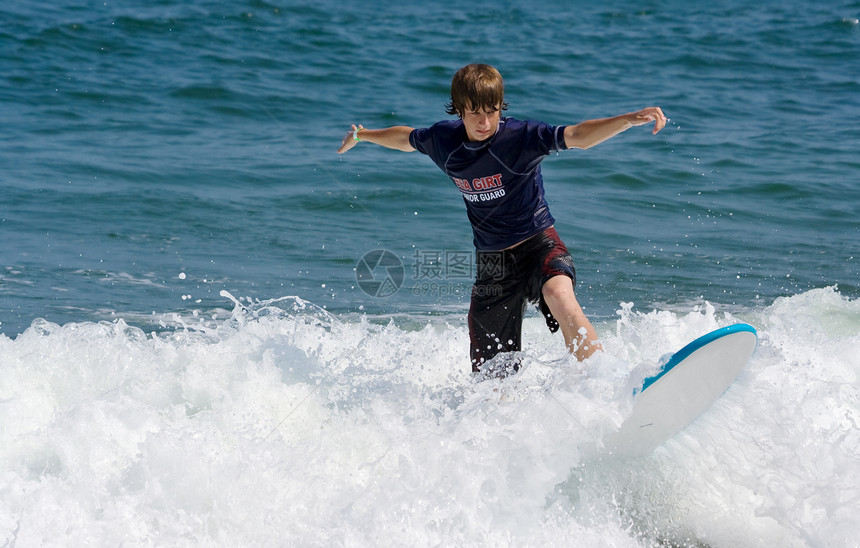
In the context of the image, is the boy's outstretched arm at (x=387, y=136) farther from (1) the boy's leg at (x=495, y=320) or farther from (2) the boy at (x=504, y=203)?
(1) the boy's leg at (x=495, y=320)

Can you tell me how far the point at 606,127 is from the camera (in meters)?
3.93

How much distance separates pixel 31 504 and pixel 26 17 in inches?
664

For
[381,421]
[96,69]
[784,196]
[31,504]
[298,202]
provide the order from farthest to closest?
[96,69]
[784,196]
[298,202]
[381,421]
[31,504]

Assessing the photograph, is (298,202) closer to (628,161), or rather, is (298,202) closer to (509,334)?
(628,161)

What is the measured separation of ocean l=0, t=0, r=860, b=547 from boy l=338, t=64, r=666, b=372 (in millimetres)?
293

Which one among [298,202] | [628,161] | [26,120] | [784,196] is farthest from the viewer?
[26,120]

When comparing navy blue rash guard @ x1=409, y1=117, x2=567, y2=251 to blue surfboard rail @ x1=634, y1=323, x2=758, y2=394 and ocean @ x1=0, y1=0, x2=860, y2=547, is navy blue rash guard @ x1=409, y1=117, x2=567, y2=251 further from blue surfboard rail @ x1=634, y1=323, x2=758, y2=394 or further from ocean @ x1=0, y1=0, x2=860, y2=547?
blue surfboard rail @ x1=634, y1=323, x2=758, y2=394

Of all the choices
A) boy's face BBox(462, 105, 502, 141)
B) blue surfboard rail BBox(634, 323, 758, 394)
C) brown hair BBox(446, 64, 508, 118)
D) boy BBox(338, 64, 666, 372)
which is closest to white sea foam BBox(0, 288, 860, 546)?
blue surfboard rail BBox(634, 323, 758, 394)

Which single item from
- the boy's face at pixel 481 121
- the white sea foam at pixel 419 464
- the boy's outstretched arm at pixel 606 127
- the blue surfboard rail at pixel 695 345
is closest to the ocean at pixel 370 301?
the white sea foam at pixel 419 464

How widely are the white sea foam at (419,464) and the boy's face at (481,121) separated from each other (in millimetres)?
1220

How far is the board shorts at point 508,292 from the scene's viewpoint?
14.6 ft

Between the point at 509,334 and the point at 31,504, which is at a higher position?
the point at 509,334

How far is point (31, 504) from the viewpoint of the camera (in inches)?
148

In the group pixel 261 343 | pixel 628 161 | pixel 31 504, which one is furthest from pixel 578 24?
pixel 31 504
